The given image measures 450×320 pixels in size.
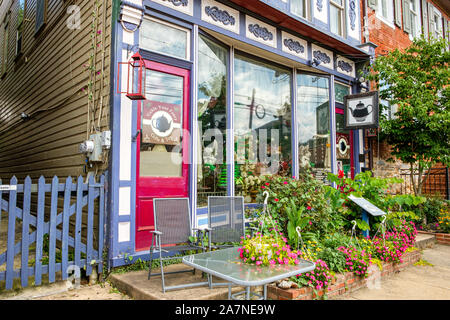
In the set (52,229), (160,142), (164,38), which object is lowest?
(52,229)

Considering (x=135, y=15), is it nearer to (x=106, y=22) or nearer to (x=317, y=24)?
(x=106, y=22)

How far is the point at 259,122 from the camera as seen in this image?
20.8 ft

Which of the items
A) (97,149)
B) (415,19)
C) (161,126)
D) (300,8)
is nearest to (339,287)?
(161,126)

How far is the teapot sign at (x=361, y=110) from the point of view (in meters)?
7.11

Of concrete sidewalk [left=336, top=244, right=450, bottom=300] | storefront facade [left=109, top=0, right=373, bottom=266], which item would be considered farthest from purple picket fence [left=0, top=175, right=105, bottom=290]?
concrete sidewalk [left=336, top=244, right=450, bottom=300]

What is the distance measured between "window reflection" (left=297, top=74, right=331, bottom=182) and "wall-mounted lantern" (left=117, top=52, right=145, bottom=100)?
4102 millimetres

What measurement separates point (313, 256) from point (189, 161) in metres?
2.17

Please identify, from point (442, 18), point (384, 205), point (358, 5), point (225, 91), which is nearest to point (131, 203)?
point (225, 91)

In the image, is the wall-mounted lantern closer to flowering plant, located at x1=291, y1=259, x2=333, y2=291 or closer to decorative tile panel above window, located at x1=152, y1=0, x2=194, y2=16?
decorative tile panel above window, located at x1=152, y1=0, x2=194, y2=16

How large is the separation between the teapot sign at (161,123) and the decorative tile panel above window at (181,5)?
1.40m

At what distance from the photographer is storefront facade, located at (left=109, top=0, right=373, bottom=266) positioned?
4.08 meters

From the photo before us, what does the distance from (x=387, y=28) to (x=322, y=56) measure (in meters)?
3.67

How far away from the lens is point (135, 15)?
4062mm

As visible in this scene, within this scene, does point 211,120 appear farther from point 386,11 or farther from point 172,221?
point 386,11
